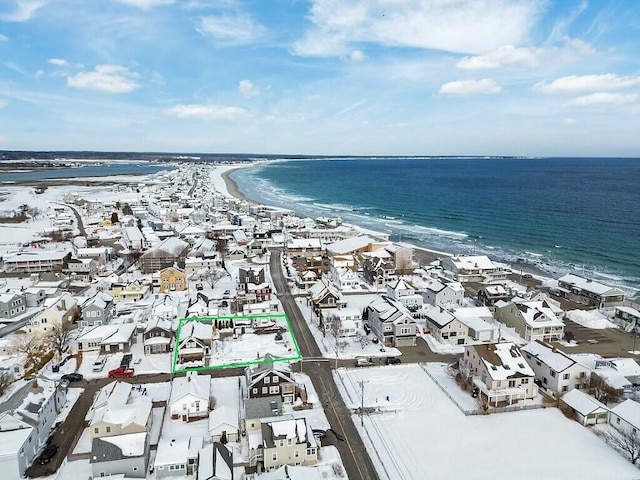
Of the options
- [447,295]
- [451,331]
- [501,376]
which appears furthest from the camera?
[447,295]

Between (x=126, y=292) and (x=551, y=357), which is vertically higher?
(x=551, y=357)

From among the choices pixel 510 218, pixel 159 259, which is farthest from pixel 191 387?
pixel 510 218

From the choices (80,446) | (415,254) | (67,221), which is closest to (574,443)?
(80,446)

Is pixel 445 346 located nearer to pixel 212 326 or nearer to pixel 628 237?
pixel 212 326

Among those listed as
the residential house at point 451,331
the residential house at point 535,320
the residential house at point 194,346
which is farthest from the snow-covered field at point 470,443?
the residential house at point 535,320

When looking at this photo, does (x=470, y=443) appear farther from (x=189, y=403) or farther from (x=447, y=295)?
(x=447, y=295)
